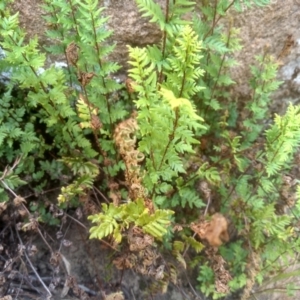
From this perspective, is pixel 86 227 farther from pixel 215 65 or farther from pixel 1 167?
pixel 215 65

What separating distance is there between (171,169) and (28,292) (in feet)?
3.45

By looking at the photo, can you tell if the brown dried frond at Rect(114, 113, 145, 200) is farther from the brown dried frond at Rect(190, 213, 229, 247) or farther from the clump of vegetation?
the brown dried frond at Rect(190, 213, 229, 247)

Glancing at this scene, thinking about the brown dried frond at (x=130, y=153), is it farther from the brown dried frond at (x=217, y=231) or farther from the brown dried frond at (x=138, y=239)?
the brown dried frond at (x=217, y=231)

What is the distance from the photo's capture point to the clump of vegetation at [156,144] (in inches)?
76.9

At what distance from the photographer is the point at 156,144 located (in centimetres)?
206

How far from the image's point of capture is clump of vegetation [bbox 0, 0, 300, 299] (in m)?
1.95

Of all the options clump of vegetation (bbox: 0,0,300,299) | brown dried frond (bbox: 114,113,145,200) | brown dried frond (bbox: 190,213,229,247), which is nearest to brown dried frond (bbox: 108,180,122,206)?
clump of vegetation (bbox: 0,0,300,299)

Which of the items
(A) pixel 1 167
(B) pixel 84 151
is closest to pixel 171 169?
(B) pixel 84 151

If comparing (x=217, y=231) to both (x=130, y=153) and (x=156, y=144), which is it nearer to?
(x=156, y=144)

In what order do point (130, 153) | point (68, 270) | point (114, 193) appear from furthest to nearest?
point (68, 270) → point (114, 193) → point (130, 153)

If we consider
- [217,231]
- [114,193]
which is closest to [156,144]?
[114,193]

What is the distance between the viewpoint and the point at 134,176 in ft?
6.72

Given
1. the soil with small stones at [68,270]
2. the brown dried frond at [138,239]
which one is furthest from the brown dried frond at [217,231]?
the brown dried frond at [138,239]

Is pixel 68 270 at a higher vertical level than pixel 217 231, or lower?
lower
